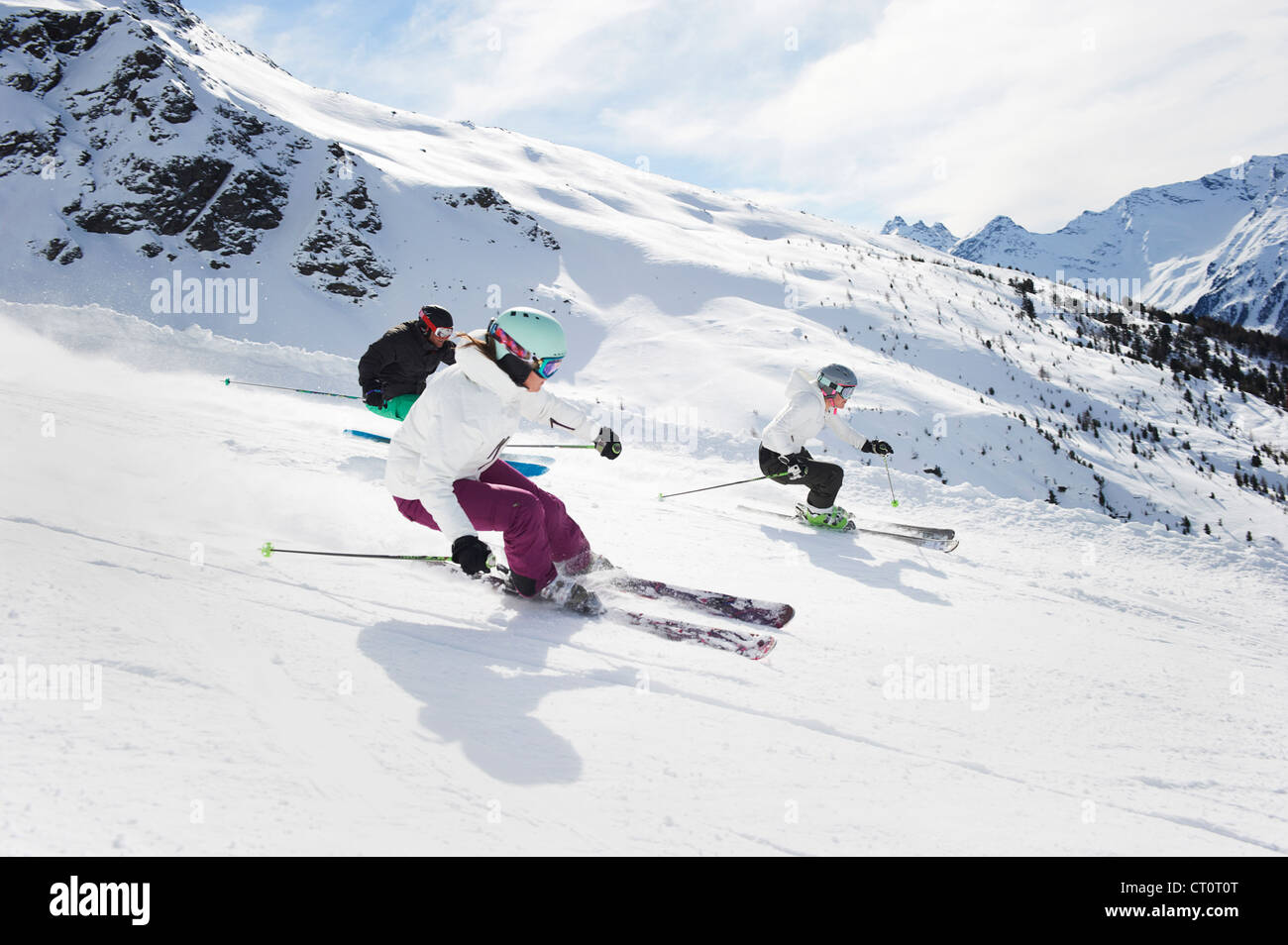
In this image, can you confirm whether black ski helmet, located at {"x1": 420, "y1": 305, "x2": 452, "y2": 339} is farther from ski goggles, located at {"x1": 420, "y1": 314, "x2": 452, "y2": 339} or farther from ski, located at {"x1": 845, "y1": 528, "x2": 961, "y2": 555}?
ski, located at {"x1": 845, "y1": 528, "x2": 961, "y2": 555}

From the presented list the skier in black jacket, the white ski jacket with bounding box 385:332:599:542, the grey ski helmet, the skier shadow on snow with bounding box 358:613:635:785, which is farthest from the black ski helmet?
the skier shadow on snow with bounding box 358:613:635:785

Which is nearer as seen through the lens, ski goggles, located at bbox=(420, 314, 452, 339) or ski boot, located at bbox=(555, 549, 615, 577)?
ski boot, located at bbox=(555, 549, 615, 577)

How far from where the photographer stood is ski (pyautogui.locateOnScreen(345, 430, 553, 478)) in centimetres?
666

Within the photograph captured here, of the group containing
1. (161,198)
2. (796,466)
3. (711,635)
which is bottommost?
(711,635)

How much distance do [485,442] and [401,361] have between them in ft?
13.2

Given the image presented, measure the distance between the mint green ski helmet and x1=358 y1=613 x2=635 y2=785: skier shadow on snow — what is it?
1648 mm

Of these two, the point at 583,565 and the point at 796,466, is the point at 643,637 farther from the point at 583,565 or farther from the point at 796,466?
the point at 796,466

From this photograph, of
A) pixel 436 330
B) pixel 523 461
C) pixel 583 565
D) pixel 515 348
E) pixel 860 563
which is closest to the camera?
pixel 515 348

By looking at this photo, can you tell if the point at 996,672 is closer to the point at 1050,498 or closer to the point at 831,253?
the point at 1050,498

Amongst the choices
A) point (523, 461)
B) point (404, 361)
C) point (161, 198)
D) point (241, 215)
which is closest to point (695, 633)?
point (523, 461)

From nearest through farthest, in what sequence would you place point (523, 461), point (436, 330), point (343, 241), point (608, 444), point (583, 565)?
point (583, 565) → point (608, 444) → point (436, 330) → point (523, 461) → point (343, 241)

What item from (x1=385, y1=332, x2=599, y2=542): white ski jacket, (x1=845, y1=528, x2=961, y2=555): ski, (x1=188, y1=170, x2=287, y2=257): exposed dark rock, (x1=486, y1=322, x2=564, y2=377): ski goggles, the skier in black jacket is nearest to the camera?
(x1=385, y1=332, x2=599, y2=542): white ski jacket

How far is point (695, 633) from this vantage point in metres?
3.97

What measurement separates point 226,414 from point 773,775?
8.33 meters
